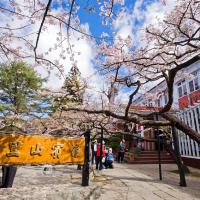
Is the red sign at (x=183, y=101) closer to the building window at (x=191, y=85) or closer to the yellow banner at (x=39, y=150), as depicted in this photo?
the building window at (x=191, y=85)

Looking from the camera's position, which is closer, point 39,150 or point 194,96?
point 39,150

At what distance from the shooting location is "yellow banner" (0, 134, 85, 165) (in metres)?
5.13

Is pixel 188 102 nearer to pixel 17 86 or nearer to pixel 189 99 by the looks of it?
pixel 189 99

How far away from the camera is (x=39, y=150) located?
17.8ft

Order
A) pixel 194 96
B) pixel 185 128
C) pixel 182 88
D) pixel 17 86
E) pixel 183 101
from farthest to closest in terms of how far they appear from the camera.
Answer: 1. pixel 17 86
2. pixel 182 88
3. pixel 183 101
4. pixel 194 96
5. pixel 185 128

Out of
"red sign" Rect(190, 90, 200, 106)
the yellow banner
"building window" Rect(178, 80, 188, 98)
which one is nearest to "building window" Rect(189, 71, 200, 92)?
"red sign" Rect(190, 90, 200, 106)

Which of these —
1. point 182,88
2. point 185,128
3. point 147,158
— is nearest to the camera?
point 185,128

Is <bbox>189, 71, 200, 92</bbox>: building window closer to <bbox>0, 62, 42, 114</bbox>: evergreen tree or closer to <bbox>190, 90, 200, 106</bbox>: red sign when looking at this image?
<bbox>190, 90, 200, 106</bbox>: red sign

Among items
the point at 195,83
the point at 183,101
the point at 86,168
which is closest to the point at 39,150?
the point at 86,168

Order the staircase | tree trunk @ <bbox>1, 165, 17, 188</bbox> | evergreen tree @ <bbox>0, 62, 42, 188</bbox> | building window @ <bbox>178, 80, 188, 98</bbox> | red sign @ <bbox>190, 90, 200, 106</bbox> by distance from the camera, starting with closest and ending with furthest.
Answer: tree trunk @ <bbox>1, 165, 17, 188</bbox> < red sign @ <bbox>190, 90, 200, 106</bbox> < the staircase < building window @ <bbox>178, 80, 188, 98</bbox> < evergreen tree @ <bbox>0, 62, 42, 188</bbox>

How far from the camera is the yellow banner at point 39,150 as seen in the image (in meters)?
5.13

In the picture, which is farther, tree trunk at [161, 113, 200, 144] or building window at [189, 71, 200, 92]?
building window at [189, 71, 200, 92]

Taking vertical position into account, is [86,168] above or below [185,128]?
below

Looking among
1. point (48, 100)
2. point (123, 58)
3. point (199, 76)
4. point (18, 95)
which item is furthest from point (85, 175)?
point (48, 100)
